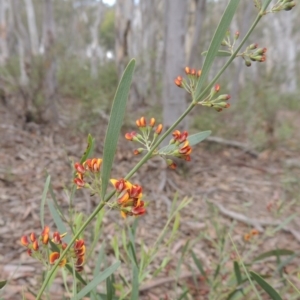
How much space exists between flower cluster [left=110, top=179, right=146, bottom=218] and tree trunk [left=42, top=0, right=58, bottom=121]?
376 cm

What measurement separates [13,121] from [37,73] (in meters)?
0.58

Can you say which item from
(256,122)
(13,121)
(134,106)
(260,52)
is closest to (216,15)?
(134,106)

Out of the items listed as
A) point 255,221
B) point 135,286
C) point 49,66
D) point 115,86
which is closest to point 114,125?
point 135,286

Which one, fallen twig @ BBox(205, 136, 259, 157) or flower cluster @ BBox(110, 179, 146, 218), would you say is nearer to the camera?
flower cluster @ BBox(110, 179, 146, 218)

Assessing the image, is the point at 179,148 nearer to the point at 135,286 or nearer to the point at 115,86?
the point at 135,286

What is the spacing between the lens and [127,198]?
692 millimetres

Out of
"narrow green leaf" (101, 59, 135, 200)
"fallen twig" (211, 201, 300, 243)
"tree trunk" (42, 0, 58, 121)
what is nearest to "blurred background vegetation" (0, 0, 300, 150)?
"tree trunk" (42, 0, 58, 121)

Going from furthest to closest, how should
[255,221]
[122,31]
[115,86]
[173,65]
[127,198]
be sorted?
[122,31] < [115,86] < [173,65] < [255,221] < [127,198]

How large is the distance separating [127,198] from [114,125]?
5.2 inches

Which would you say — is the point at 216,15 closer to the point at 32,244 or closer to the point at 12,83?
the point at 12,83

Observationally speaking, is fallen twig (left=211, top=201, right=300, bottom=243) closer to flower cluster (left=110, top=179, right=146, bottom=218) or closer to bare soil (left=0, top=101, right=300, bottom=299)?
bare soil (left=0, top=101, right=300, bottom=299)

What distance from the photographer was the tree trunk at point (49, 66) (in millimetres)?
4266

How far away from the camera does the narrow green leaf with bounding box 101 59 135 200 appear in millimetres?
709

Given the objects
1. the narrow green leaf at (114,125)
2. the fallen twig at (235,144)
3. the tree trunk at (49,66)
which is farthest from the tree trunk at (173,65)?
the narrow green leaf at (114,125)
